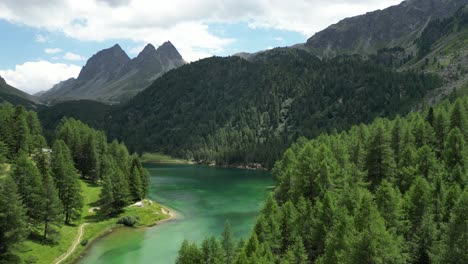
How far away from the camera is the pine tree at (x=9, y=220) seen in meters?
58.9

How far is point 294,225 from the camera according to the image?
53625mm

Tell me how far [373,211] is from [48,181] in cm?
6070

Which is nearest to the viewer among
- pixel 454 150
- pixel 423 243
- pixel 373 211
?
pixel 373 211

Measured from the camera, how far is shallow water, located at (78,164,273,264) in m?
73.6

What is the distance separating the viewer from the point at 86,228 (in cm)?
8481

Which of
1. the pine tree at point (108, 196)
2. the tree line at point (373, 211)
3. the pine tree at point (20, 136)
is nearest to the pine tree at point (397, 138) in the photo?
the tree line at point (373, 211)

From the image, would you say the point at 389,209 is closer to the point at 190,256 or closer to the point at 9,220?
the point at 190,256

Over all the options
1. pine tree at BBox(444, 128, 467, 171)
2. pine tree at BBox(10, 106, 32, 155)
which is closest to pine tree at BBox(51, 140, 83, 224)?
pine tree at BBox(10, 106, 32, 155)

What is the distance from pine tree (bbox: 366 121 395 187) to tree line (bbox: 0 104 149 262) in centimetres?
5936

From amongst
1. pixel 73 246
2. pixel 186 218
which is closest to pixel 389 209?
pixel 73 246

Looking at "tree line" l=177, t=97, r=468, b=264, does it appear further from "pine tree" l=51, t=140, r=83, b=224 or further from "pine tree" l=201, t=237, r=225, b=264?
"pine tree" l=51, t=140, r=83, b=224

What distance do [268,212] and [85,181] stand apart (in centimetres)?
8196

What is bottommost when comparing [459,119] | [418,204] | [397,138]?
[418,204]

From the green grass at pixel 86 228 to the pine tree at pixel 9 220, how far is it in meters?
1.85
